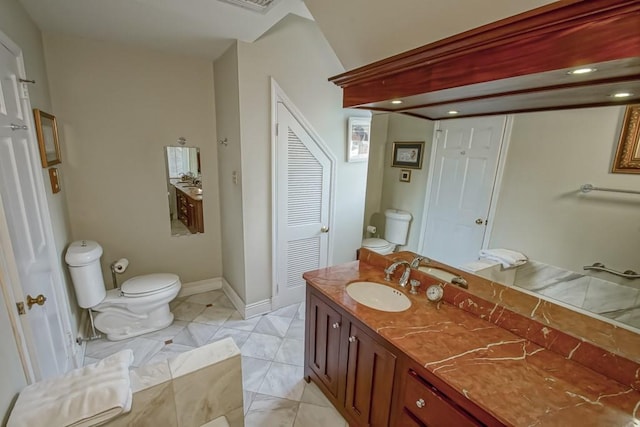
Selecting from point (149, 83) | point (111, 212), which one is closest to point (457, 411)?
point (111, 212)

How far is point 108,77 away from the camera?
2467 mm

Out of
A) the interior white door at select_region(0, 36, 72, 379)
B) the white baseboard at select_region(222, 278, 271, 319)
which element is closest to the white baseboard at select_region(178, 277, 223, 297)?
the white baseboard at select_region(222, 278, 271, 319)

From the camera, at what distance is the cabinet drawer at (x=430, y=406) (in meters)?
1.05

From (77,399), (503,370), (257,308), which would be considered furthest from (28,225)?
(503,370)

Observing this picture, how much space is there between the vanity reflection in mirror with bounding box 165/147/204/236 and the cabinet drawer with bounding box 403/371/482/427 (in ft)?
8.64

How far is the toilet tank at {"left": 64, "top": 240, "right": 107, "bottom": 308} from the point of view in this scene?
2135mm

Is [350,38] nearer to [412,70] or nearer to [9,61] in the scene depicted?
[412,70]

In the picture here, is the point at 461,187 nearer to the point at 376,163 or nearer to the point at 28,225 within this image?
the point at 376,163

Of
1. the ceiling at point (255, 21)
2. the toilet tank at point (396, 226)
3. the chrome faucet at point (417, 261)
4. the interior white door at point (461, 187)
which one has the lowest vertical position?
the chrome faucet at point (417, 261)

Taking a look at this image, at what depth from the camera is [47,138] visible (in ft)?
6.61

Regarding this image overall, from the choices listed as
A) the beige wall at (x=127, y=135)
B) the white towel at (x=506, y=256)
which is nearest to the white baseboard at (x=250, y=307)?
the beige wall at (x=127, y=135)

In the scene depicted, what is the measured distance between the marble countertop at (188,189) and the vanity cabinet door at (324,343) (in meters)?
1.89

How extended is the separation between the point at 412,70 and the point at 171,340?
2.73 m

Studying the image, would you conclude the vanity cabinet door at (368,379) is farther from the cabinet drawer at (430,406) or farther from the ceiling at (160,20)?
the ceiling at (160,20)
